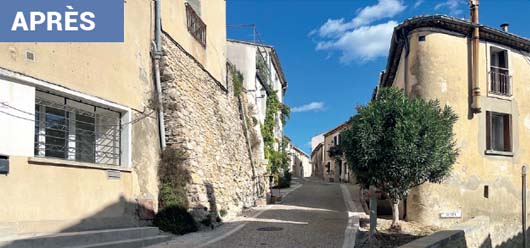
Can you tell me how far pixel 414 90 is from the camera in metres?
13.6

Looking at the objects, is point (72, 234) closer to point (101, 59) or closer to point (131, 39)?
point (101, 59)

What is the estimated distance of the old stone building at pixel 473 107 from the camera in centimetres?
1333

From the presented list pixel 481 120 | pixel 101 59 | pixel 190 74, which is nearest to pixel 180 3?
pixel 190 74

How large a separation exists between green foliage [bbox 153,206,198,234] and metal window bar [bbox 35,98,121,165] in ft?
5.33

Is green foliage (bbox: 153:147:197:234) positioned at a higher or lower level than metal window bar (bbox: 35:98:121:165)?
lower

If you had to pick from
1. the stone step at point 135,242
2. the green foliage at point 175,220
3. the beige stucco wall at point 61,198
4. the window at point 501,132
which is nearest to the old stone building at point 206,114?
the green foliage at point 175,220

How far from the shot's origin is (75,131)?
28.3 feet

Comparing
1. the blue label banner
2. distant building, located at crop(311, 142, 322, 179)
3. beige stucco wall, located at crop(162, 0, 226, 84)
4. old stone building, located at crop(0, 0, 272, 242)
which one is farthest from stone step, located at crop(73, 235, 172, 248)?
distant building, located at crop(311, 142, 322, 179)

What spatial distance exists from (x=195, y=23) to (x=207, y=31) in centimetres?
134

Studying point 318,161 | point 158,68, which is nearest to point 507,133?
point 158,68

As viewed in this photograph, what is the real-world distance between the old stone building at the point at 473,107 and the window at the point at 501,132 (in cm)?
3

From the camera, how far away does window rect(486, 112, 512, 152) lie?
1471 cm

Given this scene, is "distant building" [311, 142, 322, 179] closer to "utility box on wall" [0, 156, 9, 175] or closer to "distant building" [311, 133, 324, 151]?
"distant building" [311, 133, 324, 151]

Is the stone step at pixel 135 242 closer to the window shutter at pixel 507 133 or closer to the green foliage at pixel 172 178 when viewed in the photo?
the green foliage at pixel 172 178
